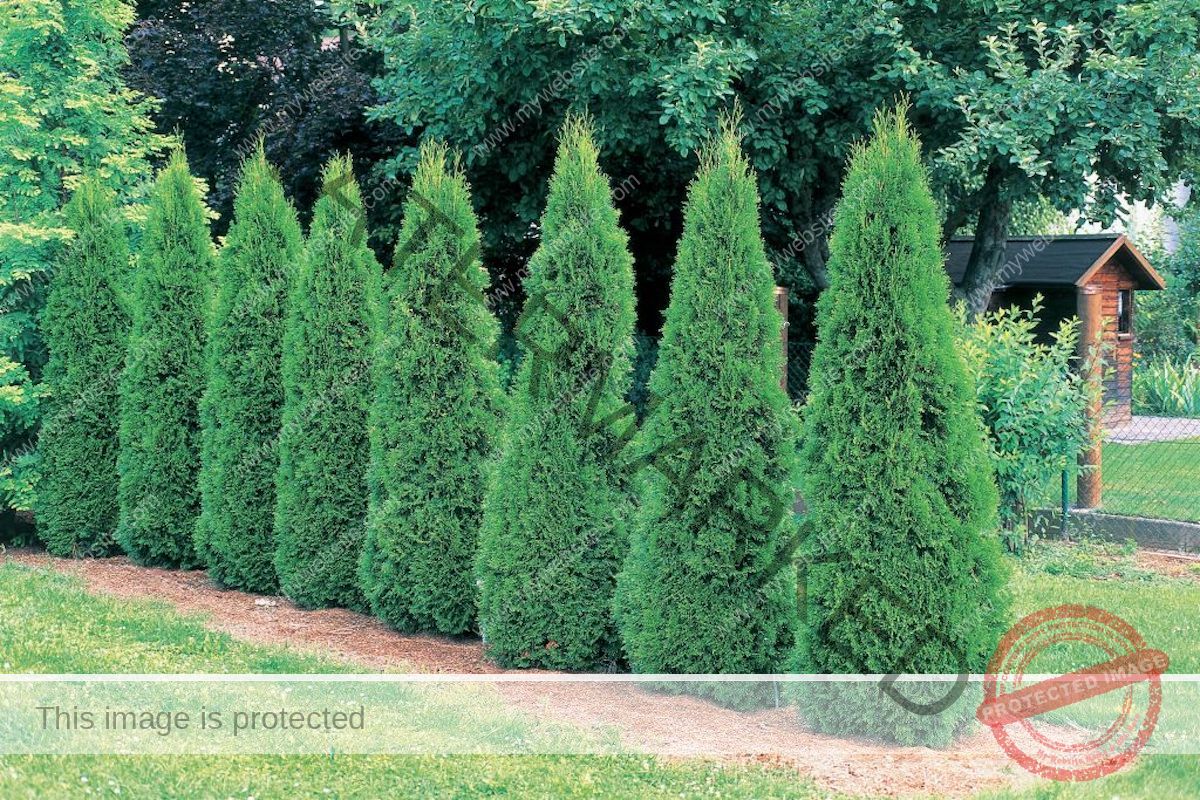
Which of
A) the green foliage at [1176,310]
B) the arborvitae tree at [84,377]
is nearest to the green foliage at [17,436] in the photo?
the arborvitae tree at [84,377]

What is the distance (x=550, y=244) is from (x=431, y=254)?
1135 millimetres

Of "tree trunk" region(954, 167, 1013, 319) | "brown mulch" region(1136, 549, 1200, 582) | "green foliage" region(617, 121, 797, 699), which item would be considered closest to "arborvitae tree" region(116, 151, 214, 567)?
"green foliage" region(617, 121, 797, 699)

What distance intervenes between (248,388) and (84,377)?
207cm

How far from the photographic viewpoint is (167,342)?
963cm

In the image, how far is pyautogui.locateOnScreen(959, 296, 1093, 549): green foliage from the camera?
967 cm

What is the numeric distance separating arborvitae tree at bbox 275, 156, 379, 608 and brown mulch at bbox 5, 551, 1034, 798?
37 centimetres

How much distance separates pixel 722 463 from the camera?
5.99 meters

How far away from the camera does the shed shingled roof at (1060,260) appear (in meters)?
17.5

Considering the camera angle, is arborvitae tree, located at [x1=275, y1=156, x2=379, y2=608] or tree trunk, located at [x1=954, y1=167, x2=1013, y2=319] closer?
arborvitae tree, located at [x1=275, y1=156, x2=379, y2=608]

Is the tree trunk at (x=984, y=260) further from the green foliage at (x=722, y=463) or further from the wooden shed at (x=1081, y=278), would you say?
the green foliage at (x=722, y=463)

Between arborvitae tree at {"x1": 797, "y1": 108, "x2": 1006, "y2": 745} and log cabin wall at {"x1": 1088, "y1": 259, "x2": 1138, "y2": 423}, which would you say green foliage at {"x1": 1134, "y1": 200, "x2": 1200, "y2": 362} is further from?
arborvitae tree at {"x1": 797, "y1": 108, "x2": 1006, "y2": 745}

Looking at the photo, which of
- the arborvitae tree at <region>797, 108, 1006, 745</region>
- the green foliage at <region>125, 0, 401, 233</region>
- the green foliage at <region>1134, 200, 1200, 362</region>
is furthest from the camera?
the green foliage at <region>1134, 200, 1200, 362</region>

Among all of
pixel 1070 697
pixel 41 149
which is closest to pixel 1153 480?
pixel 1070 697

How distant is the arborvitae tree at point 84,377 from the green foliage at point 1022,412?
7.32 meters
